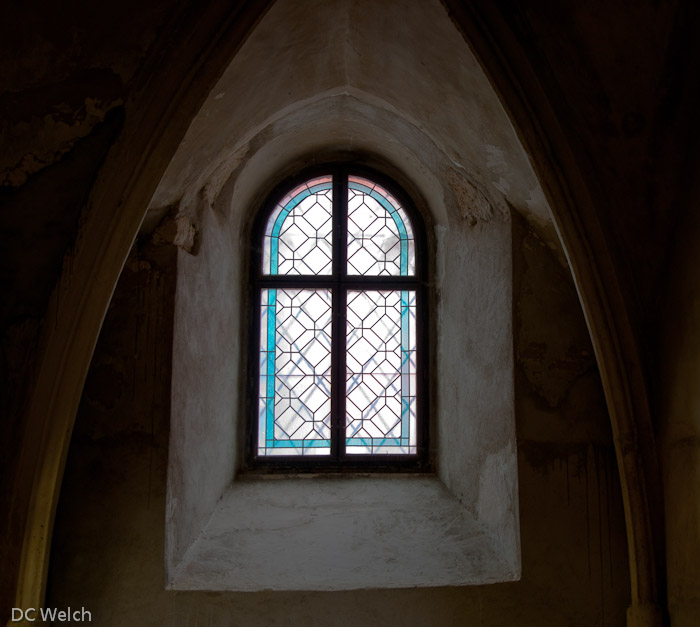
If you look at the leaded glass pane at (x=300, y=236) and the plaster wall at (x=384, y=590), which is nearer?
the plaster wall at (x=384, y=590)

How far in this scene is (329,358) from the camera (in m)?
3.91

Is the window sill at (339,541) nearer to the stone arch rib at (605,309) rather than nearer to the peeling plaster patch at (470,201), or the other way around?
the stone arch rib at (605,309)

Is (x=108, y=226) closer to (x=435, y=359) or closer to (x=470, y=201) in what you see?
(x=470, y=201)

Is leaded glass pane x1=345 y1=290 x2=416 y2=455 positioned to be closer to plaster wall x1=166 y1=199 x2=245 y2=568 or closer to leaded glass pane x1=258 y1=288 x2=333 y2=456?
leaded glass pane x1=258 y1=288 x2=333 y2=456

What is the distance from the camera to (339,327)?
392 centimetres

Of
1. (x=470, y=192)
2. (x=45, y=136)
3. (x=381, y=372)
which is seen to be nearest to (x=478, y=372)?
(x=381, y=372)

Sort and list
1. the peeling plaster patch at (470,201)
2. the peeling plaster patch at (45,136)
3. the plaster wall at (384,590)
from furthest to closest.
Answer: the peeling plaster patch at (470,201) → the plaster wall at (384,590) → the peeling plaster patch at (45,136)

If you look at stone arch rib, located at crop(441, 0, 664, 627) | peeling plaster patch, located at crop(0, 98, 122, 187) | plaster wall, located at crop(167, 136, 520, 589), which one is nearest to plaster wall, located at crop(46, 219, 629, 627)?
plaster wall, located at crop(167, 136, 520, 589)

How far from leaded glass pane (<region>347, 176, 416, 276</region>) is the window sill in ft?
4.34

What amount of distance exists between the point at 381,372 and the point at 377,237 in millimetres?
864

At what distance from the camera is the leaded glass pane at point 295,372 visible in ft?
12.6

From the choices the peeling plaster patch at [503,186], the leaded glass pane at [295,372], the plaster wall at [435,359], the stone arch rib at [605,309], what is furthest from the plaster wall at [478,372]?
the leaded glass pane at [295,372]

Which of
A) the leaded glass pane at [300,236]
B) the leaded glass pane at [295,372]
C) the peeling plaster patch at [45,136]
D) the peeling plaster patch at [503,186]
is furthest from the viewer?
the leaded glass pane at [300,236]

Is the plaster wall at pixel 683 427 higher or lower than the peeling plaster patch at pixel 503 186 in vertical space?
lower
